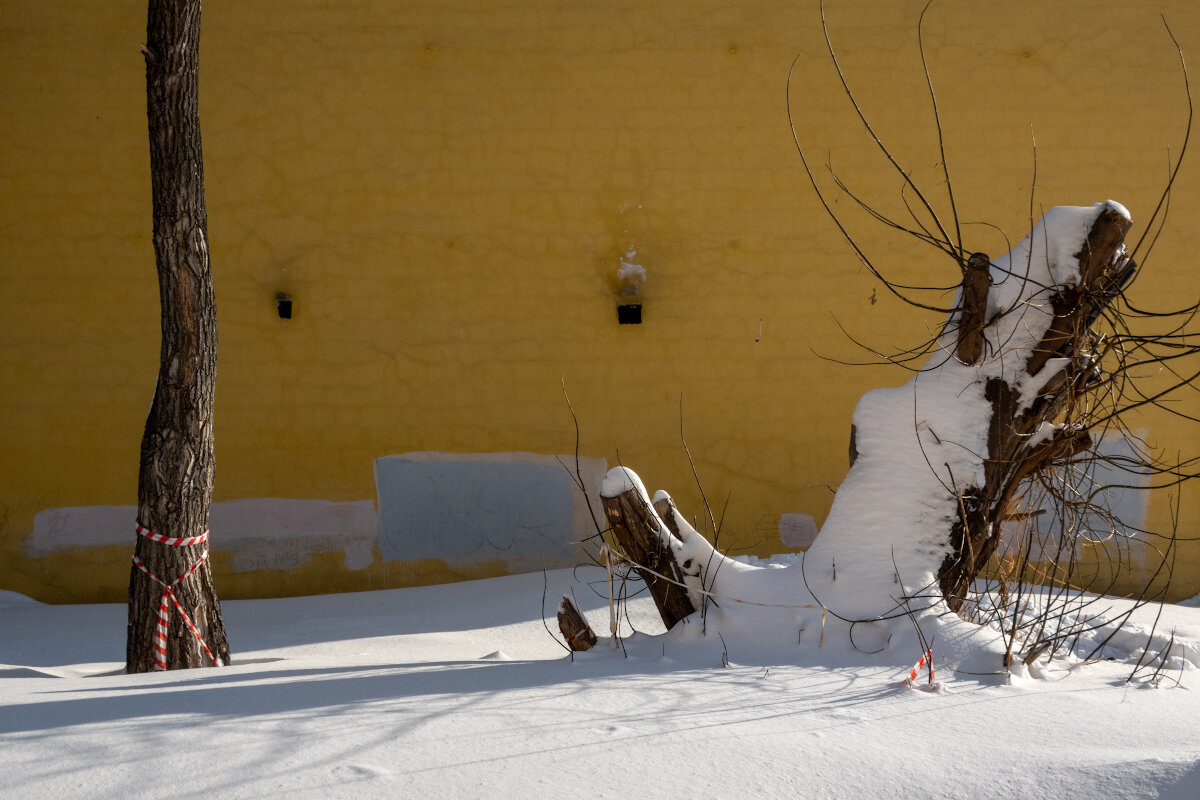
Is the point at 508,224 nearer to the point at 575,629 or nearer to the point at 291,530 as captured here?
the point at 291,530

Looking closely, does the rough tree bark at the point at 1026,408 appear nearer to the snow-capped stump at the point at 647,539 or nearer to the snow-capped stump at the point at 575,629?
the snow-capped stump at the point at 647,539

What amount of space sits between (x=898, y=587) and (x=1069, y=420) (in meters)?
0.84

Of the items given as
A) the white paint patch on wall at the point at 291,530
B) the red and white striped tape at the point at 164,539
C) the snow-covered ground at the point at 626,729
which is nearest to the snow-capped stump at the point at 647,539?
the snow-covered ground at the point at 626,729

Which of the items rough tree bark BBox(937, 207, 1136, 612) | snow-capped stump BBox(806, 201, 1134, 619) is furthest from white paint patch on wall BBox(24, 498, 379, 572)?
rough tree bark BBox(937, 207, 1136, 612)

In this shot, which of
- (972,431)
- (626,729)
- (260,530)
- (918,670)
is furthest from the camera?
(260,530)

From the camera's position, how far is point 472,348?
6.54 m

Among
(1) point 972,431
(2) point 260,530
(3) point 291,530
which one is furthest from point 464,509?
(1) point 972,431

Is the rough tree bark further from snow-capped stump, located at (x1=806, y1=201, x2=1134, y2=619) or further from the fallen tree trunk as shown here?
the fallen tree trunk

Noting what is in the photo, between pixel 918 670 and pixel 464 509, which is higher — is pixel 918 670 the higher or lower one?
the lower one

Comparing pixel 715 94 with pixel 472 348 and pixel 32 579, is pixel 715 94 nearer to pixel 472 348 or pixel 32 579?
pixel 472 348

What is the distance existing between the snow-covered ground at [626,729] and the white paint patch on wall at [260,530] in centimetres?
288

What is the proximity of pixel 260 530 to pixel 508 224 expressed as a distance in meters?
2.57

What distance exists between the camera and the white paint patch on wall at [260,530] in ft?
21.3

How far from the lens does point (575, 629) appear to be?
11.3 feet
